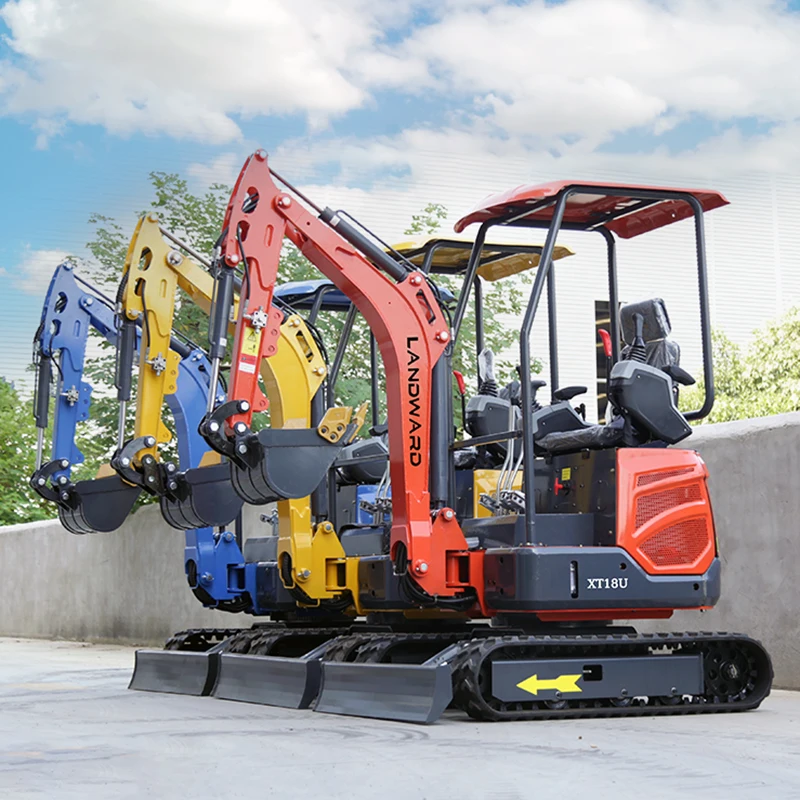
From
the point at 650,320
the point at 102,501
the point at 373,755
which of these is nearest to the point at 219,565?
the point at 102,501

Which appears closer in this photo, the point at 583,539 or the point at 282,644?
the point at 583,539

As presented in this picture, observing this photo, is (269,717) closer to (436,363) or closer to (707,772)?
(436,363)

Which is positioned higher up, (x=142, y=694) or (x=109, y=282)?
(x=109, y=282)

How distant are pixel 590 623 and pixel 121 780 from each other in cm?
408

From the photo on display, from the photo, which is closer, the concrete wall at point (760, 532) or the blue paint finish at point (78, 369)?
the concrete wall at point (760, 532)

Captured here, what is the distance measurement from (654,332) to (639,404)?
Answer: 881 mm

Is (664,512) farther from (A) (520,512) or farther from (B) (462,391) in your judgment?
(B) (462,391)

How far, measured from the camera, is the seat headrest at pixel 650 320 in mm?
10258

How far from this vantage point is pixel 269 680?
1030cm

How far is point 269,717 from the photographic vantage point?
30.6 ft

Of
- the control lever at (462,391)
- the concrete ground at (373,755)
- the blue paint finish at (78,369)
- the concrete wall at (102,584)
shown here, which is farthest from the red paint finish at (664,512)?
the concrete wall at (102,584)

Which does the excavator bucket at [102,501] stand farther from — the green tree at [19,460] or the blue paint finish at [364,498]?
the green tree at [19,460]

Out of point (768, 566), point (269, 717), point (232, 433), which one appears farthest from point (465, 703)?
point (768, 566)

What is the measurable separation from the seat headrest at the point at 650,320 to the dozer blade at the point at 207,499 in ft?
10.7
